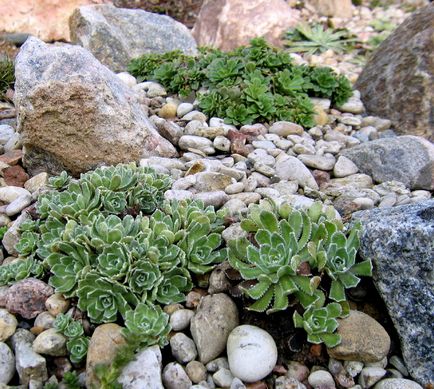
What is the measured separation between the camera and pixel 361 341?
2896 mm

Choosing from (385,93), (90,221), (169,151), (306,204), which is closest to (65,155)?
(169,151)

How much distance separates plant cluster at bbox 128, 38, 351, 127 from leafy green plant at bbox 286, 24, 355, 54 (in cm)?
230

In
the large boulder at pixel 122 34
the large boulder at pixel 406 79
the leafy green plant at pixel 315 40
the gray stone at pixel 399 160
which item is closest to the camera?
the gray stone at pixel 399 160

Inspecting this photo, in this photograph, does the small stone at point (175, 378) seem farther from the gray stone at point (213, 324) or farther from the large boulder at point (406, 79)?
the large boulder at point (406, 79)

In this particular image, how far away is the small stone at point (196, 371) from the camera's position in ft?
9.36

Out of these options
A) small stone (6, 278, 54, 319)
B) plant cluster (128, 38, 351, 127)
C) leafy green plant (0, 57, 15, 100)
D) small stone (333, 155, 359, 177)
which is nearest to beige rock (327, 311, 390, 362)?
small stone (6, 278, 54, 319)

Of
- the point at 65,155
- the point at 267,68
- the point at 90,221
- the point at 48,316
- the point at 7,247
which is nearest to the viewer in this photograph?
the point at 48,316

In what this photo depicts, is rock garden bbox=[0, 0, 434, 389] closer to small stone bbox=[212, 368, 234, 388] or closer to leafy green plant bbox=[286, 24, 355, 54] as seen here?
small stone bbox=[212, 368, 234, 388]

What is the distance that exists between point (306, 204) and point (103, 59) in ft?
12.2

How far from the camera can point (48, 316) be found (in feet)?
9.95

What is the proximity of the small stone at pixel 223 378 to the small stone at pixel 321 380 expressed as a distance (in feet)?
1.39

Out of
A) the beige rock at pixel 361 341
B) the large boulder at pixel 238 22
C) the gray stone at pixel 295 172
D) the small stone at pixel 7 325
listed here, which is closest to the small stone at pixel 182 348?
the beige rock at pixel 361 341

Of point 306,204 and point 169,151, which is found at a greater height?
point 306,204

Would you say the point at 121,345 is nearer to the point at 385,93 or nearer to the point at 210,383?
the point at 210,383
